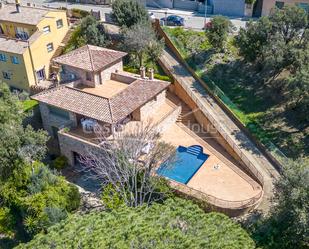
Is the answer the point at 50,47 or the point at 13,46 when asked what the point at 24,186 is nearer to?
the point at 13,46

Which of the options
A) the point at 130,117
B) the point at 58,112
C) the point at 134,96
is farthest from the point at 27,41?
the point at 130,117

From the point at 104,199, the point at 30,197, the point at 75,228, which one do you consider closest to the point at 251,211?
the point at 104,199

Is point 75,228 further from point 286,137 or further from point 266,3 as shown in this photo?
point 266,3

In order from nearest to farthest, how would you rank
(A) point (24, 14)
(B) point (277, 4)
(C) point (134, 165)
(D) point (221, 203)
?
1. (D) point (221, 203)
2. (C) point (134, 165)
3. (A) point (24, 14)
4. (B) point (277, 4)

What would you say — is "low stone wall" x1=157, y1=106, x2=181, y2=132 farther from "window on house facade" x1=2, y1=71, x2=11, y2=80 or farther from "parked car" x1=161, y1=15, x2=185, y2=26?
"window on house facade" x1=2, y1=71, x2=11, y2=80

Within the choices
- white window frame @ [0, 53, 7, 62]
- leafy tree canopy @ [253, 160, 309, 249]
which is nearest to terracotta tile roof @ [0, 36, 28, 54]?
white window frame @ [0, 53, 7, 62]

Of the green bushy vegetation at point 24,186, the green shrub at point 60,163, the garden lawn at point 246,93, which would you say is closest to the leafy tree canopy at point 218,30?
the garden lawn at point 246,93
